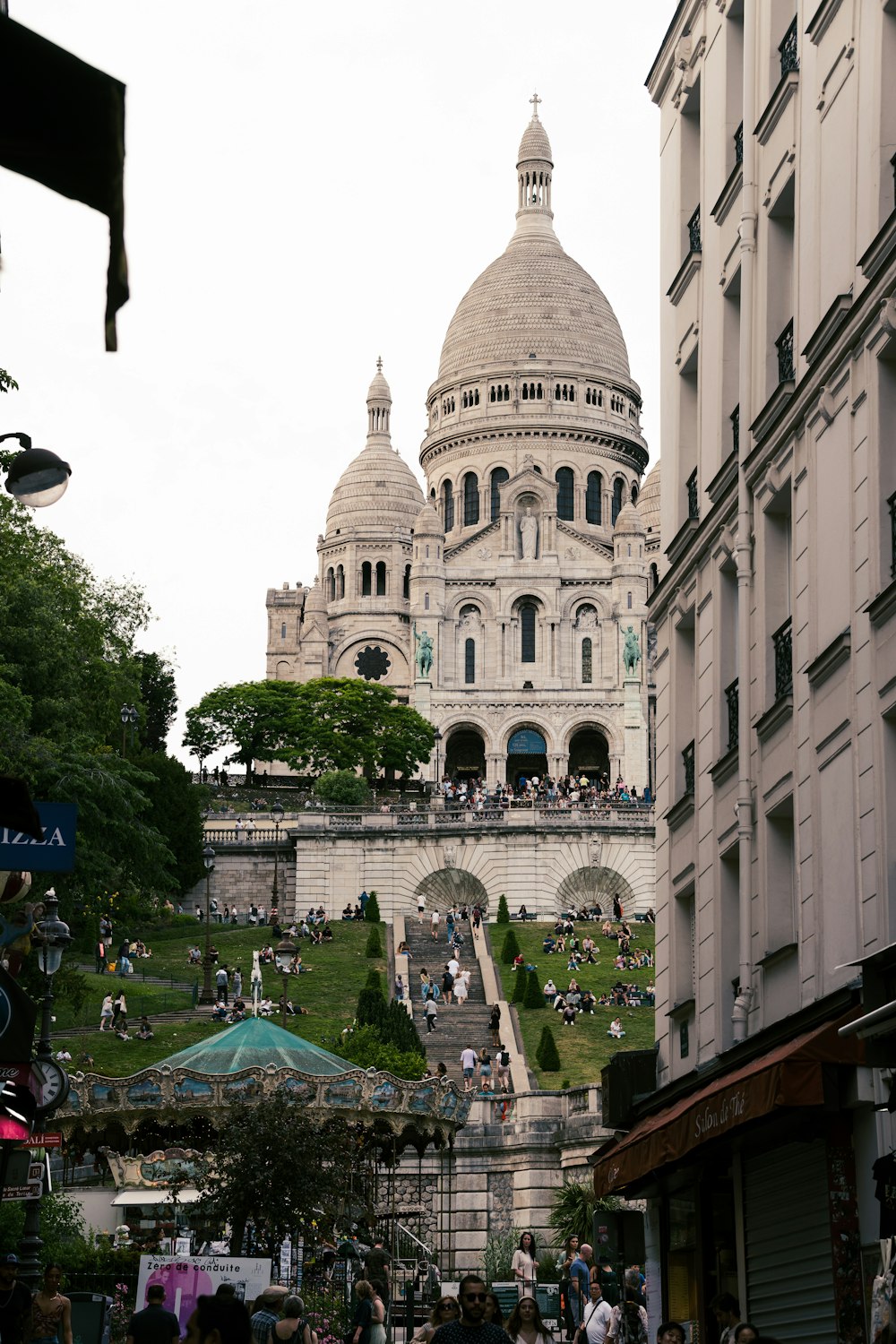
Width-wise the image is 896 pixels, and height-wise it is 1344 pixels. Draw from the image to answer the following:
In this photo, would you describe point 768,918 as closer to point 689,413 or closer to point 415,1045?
point 689,413

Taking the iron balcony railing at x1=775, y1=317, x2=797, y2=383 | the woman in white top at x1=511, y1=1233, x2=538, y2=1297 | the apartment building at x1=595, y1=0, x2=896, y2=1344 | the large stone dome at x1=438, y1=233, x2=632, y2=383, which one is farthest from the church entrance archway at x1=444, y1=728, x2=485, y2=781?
the iron balcony railing at x1=775, y1=317, x2=797, y2=383

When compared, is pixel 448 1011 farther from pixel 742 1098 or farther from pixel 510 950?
pixel 742 1098

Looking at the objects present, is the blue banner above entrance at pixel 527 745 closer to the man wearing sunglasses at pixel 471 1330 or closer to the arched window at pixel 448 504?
the arched window at pixel 448 504

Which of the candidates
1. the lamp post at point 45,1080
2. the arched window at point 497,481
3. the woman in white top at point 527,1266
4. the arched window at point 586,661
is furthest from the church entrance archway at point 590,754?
the lamp post at point 45,1080

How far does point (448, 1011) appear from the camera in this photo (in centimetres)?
5853

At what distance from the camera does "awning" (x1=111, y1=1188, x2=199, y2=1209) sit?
29.8m

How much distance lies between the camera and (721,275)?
802 inches

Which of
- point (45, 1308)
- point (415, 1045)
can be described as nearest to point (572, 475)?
point (415, 1045)

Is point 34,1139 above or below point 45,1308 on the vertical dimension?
above

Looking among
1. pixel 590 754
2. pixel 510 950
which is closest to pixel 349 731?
pixel 590 754

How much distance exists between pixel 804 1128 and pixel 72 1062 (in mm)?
33198

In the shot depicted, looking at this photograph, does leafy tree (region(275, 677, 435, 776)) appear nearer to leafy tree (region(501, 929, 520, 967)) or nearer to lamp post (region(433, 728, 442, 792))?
lamp post (region(433, 728, 442, 792))

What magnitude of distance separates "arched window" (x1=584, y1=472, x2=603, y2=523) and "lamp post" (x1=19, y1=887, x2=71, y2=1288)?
344 feet

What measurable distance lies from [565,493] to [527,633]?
49.5ft
